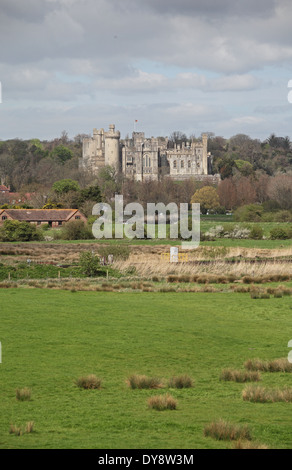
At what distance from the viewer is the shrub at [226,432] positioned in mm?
9578

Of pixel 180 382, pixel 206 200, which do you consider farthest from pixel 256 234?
pixel 180 382

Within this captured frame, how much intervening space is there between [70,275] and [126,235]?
30.7m

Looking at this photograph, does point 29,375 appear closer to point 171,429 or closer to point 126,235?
point 171,429

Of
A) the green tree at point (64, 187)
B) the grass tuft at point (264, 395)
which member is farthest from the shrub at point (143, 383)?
the green tree at point (64, 187)

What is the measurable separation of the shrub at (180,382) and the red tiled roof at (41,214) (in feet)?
214

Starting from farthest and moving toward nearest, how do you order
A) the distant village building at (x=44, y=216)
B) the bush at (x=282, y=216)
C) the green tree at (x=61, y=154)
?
the green tree at (x=61, y=154) → the bush at (x=282, y=216) → the distant village building at (x=44, y=216)

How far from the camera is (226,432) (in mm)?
9648

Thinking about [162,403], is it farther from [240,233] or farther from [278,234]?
[240,233]

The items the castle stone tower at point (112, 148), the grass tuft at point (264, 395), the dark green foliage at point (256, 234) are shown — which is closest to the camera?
the grass tuft at point (264, 395)

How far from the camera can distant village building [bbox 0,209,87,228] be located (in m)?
78.4

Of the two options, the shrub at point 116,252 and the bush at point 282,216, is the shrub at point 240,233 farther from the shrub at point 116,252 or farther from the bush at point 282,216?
the shrub at point 116,252

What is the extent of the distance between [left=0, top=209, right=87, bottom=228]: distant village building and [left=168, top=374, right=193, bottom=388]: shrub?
6512 cm

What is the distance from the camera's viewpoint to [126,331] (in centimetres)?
1941

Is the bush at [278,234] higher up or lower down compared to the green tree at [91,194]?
lower down
